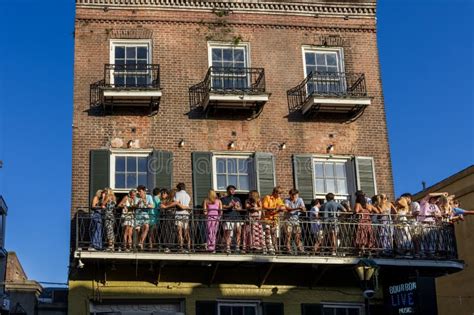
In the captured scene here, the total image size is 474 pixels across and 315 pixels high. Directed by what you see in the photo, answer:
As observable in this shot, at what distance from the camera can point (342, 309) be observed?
1955cm

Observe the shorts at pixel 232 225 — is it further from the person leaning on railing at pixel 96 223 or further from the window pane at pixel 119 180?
the window pane at pixel 119 180

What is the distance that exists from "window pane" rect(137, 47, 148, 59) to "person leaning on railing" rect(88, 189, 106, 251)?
4.89 metres

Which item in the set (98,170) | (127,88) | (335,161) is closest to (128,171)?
(98,170)

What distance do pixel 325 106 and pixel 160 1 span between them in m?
5.73

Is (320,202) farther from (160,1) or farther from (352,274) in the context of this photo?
(160,1)

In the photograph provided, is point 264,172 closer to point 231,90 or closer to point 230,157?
point 230,157

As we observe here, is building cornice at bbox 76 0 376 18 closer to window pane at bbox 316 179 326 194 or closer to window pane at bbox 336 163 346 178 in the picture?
window pane at bbox 336 163 346 178

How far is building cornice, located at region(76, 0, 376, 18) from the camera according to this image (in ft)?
71.8

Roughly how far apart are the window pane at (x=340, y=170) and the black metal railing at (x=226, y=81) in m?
3.04

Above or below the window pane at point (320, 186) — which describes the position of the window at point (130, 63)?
above

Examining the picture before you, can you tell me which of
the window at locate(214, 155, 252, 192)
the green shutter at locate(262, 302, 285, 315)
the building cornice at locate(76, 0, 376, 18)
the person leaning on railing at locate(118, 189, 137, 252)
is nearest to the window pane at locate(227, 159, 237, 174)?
the window at locate(214, 155, 252, 192)

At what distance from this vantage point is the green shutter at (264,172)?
20391 millimetres

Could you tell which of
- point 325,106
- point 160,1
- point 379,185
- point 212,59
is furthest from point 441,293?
point 160,1

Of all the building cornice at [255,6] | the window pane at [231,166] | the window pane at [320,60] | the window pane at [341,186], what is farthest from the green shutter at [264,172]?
the building cornice at [255,6]
